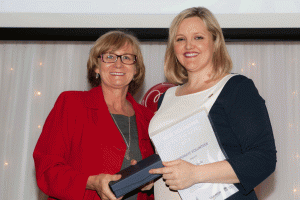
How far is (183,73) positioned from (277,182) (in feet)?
7.58

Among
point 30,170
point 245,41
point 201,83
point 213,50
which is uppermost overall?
point 245,41

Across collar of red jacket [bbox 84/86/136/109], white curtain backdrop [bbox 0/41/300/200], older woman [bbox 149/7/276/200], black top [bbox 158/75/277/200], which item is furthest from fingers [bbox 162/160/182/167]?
white curtain backdrop [bbox 0/41/300/200]

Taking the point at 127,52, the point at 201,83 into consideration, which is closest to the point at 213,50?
the point at 201,83

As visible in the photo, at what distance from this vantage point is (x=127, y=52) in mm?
1805

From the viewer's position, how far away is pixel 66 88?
363cm

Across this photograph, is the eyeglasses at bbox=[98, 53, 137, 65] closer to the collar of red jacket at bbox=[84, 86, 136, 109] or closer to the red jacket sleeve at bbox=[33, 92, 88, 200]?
the collar of red jacket at bbox=[84, 86, 136, 109]

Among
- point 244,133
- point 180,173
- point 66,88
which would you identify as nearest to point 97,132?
point 180,173

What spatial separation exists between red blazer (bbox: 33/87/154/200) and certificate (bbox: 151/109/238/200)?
1.65 ft

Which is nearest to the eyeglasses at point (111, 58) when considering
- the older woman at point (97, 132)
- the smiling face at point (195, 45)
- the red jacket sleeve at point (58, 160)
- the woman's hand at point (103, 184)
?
the older woman at point (97, 132)

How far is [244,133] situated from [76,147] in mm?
852

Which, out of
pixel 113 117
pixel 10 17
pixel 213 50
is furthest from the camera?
pixel 10 17

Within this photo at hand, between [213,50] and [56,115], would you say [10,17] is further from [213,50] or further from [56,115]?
[213,50]

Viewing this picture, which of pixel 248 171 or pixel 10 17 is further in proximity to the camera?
pixel 10 17

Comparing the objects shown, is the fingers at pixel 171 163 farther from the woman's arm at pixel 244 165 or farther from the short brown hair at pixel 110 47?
the short brown hair at pixel 110 47
